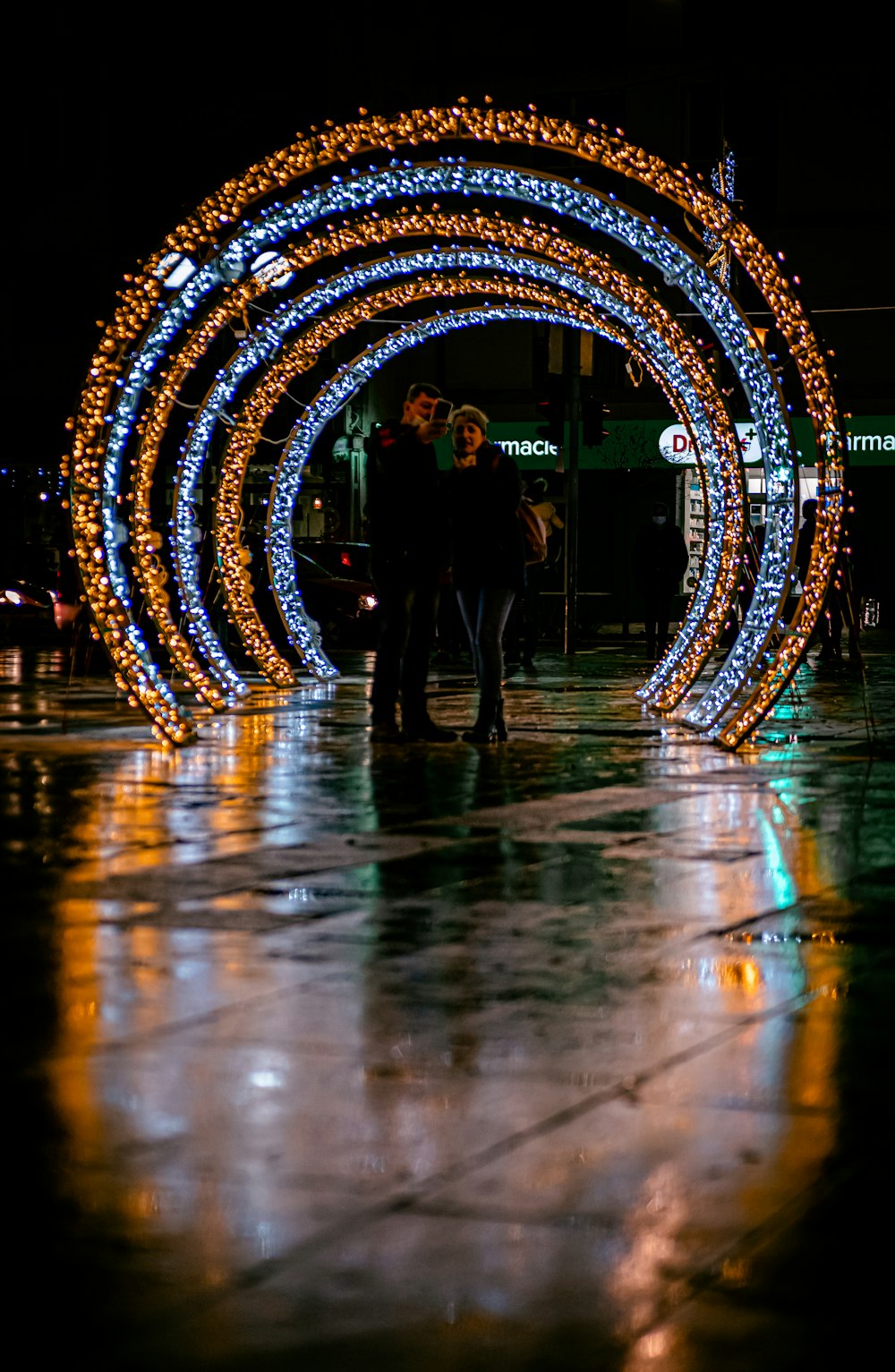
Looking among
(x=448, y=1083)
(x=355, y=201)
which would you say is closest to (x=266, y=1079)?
(x=448, y=1083)

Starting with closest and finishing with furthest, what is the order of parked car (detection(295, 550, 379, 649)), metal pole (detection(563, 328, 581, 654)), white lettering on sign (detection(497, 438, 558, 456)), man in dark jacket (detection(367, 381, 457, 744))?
1. man in dark jacket (detection(367, 381, 457, 744))
2. metal pole (detection(563, 328, 581, 654))
3. parked car (detection(295, 550, 379, 649))
4. white lettering on sign (detection(497, 438, 558, 456))

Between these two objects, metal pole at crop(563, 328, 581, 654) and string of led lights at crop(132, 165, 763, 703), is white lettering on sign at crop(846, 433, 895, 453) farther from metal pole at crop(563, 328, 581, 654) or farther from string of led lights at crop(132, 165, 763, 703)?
string of led lights at crop(132, 165, 763, 703)

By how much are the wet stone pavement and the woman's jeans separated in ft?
11.4

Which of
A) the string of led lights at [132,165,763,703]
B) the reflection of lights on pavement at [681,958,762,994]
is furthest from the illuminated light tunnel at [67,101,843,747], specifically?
the reflection of lights on pavement at [681,958,762,994]

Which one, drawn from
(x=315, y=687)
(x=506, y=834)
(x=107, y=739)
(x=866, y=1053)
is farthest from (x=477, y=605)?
(x=866, y=1053)

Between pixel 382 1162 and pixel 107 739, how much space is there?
35.1 feet

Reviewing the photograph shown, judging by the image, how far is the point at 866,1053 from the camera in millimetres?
5344

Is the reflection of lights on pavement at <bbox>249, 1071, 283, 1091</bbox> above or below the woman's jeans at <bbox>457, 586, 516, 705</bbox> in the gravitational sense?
below

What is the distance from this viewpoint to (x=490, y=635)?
14289 mm

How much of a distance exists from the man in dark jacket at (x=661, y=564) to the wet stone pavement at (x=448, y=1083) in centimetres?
1601

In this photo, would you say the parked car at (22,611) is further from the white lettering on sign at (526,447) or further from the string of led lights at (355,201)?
the string of led lights at (355,201)

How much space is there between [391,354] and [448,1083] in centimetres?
1835

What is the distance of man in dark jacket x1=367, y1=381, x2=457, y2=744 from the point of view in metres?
14.5

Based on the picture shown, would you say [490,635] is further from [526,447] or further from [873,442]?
[526,447]
